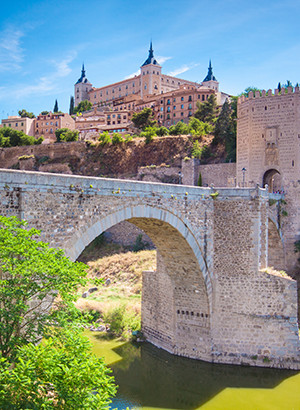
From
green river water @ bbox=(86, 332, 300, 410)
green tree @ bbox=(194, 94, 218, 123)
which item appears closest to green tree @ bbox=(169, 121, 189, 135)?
green tree @ bbox=(194, 94, 218, 123)

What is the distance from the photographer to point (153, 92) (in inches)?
2527

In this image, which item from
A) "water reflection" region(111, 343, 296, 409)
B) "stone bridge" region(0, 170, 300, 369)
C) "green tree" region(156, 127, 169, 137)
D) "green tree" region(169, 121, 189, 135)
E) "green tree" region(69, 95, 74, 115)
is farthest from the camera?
"green tree" region(69, 95, 74, 115)

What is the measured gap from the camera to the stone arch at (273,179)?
24916 mm

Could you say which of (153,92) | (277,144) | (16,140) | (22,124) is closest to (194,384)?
(277,144)

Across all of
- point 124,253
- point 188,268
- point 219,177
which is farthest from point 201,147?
point 188,268

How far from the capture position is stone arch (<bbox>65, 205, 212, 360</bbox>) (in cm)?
1306

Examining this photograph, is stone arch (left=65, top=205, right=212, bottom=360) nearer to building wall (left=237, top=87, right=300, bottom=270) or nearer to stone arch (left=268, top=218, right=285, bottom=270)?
stone arch (left=268, top=218, right=285, bottom=270)

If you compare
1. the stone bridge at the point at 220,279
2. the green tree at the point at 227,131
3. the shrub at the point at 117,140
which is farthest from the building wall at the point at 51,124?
the stone bridge at the point at 220,279

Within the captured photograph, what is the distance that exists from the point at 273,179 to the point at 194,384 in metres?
16.9

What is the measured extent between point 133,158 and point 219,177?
978cm

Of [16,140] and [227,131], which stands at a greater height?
[16,140]

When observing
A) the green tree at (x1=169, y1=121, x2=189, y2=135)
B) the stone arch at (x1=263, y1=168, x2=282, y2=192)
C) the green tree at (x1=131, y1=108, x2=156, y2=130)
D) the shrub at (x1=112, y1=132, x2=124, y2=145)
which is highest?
the green tree at (x1=131, y1=108, x2=156, y2=130)

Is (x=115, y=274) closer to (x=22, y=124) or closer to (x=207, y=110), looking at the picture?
(x=207, y=110)

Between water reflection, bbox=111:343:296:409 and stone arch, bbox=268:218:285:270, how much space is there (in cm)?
908
